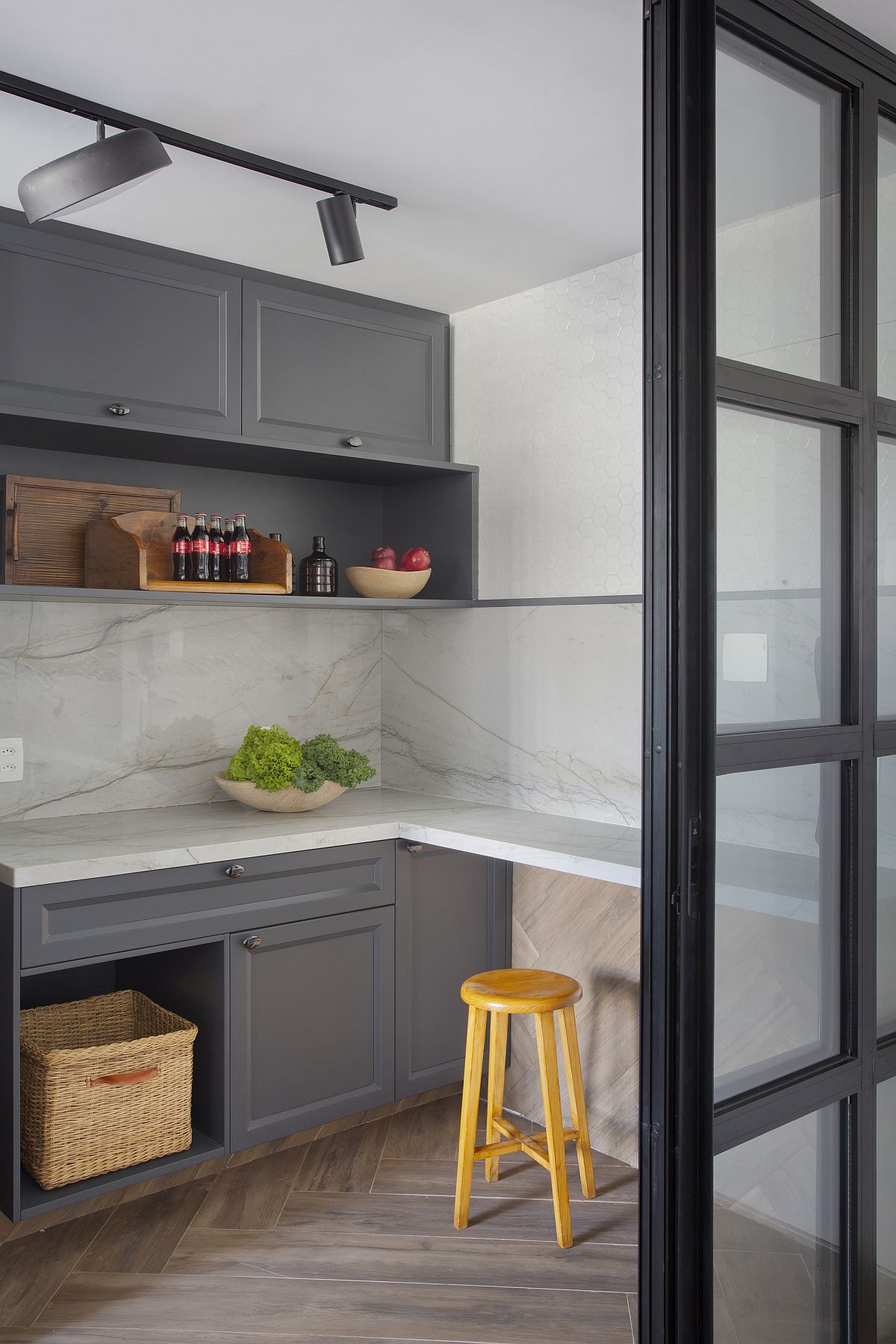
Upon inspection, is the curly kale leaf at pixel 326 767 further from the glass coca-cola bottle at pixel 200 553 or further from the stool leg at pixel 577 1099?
the stool leg at pixel 577 1099

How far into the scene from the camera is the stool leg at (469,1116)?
2605mm

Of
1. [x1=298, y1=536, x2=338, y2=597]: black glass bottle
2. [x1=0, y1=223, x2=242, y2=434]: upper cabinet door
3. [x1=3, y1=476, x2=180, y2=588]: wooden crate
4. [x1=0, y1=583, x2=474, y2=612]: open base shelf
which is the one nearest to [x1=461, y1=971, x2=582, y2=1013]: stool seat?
[x1=0, y1=583, x2=474, y2=612]: open base shelf

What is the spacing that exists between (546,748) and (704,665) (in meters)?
1.69

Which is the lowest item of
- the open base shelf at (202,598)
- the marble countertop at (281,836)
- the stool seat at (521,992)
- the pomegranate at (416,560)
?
the stool seat at (521,992)

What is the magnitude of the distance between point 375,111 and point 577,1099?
2280 mm

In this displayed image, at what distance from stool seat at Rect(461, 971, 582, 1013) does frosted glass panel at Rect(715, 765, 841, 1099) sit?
0.88m

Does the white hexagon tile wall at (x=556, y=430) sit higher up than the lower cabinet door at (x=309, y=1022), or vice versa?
the white hexagon tile wall at (x=556, y=430)

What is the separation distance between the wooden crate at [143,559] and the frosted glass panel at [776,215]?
1.68 meters

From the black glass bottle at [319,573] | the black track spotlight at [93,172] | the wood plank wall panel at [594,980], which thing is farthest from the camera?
the black glass bottle at [319,573]

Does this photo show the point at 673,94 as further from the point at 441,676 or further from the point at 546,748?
the point at 441,676

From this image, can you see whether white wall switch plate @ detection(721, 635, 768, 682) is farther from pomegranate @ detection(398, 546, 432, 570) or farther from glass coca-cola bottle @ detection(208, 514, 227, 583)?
pomegranate @ detection(398, 546, 432, 570)

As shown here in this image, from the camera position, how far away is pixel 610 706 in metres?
3.07

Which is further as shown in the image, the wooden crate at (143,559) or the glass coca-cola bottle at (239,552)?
the glass coca-cola bottle at (239,552)

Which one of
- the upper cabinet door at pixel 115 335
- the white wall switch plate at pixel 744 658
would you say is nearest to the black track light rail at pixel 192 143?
the upper cabinet door at pixel 115 335
